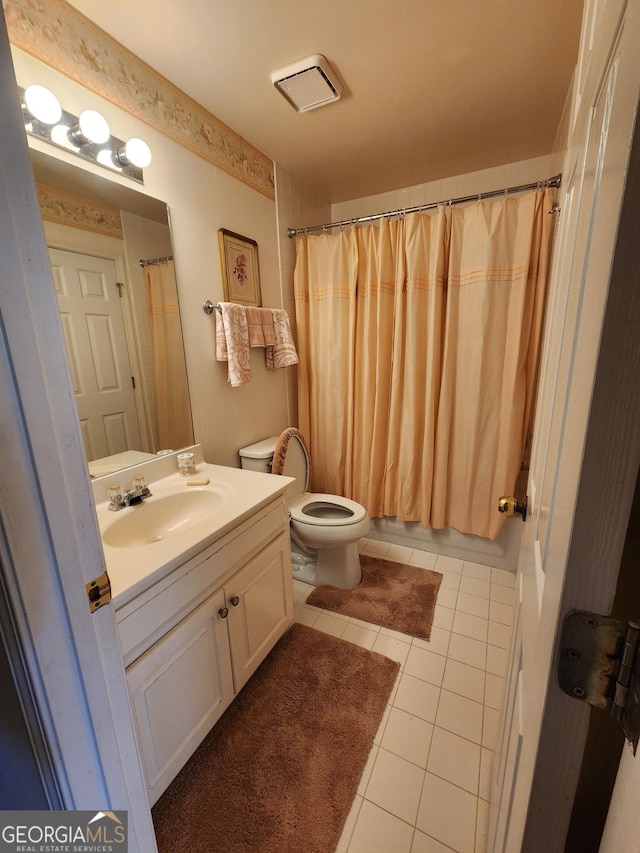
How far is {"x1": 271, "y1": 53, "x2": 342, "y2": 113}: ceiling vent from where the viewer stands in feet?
4.19

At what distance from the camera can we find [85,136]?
1.08 m

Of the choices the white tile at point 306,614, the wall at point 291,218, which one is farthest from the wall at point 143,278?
the white tile at point 306,614

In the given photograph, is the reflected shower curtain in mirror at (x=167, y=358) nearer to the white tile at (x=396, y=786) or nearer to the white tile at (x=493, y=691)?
the white tile at (x=396, y=786)

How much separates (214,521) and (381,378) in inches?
53.7

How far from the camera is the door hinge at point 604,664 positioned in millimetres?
278

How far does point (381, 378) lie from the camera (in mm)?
2090

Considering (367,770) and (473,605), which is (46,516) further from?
(473,605)

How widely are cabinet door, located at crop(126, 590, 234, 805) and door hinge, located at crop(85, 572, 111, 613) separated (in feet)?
1.44

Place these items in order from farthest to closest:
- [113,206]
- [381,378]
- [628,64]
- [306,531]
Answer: [381,378]
[306,531]
[113,206]
[628,64]

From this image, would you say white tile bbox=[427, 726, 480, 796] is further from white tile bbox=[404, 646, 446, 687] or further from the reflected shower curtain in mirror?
the reflected shower curtain in mirror

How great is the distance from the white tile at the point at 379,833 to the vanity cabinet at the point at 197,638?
0.51 m

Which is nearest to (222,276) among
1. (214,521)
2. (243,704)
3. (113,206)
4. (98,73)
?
(113,206)

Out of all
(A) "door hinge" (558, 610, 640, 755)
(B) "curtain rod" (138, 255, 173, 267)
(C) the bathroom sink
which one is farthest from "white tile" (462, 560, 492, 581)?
(B) "curtain rod" (138, 255, 173, 267)

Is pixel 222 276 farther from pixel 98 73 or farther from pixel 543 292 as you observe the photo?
pixel 543 292
